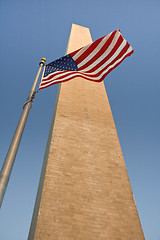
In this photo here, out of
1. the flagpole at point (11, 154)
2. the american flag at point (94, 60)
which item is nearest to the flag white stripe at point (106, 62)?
the american flag at point (94, 60)

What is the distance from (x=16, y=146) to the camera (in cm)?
355

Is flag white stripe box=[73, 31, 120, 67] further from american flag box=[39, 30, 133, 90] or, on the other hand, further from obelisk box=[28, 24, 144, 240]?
obelisk box=[28, 24, 144, 240]

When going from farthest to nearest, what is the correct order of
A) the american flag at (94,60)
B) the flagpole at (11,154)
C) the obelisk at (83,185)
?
the american flag at (94,60) < the obelisk at (83,185) < the flagpole at (11,154)

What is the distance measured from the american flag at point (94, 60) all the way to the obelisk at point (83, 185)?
3093 mm

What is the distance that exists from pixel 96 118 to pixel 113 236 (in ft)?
19.1

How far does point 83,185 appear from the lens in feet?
22.7

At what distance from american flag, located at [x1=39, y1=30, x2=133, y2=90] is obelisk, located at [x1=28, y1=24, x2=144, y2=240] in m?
3.09

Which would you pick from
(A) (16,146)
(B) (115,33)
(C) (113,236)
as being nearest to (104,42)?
(B) (115,33)

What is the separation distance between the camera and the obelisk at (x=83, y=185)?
573 centimetres

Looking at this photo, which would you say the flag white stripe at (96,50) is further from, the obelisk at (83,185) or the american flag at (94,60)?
the obelisk at (83,185)

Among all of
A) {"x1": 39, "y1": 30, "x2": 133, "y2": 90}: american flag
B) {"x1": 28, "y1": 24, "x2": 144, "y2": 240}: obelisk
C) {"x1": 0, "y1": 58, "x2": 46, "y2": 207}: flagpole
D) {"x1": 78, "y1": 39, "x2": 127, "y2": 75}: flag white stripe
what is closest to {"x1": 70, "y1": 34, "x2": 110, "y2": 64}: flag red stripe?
{"x1": 39, "y1": 30, "x2": 133, "y2": 90}: american flag

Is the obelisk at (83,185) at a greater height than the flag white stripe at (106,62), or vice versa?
the flag white stripe at (106,62)

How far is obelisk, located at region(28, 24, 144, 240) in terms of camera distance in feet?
18.8

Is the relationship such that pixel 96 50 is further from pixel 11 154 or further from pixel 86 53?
pixel 11 154
